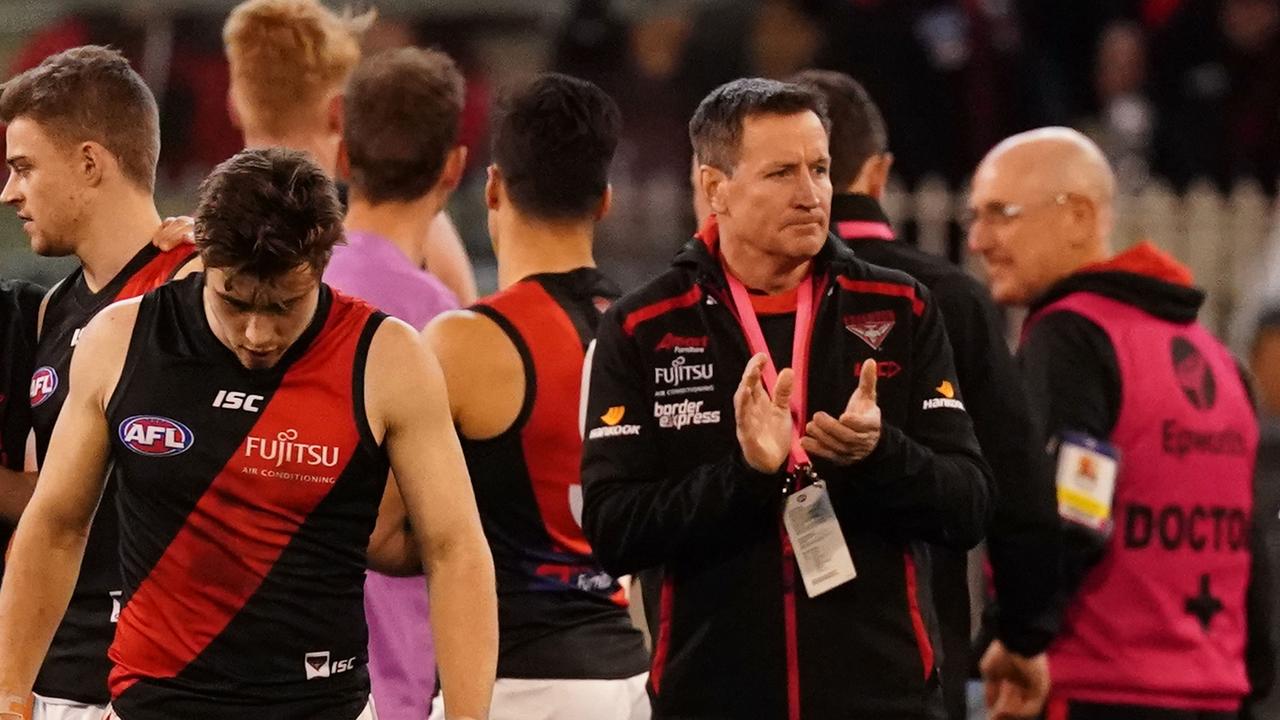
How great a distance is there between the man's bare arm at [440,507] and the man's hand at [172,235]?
2.56ft

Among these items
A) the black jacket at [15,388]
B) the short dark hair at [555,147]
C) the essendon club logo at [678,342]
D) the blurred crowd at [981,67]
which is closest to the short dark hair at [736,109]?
the essendon club logo at [678,342]

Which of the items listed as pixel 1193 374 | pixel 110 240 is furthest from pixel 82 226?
pixel 1193 374

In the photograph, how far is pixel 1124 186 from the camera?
1052 centimetres

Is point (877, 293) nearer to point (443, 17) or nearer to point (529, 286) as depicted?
point (529, 286)

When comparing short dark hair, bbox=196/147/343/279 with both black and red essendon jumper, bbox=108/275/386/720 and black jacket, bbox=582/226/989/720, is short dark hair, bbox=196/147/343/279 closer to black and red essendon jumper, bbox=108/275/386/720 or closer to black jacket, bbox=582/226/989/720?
black and red essendon jumper, bbox=108/275/386/720

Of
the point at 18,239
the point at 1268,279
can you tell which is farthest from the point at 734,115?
the point at 18,239

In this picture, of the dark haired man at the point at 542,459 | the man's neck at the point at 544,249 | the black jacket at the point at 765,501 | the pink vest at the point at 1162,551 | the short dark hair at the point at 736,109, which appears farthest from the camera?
the pink vest at the point at 1162,551

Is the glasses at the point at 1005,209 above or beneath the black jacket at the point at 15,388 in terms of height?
above

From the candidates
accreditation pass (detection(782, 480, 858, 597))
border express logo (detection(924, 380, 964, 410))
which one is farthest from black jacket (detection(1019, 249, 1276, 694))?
accreditation pass (detection(782, 480, 858, 597))

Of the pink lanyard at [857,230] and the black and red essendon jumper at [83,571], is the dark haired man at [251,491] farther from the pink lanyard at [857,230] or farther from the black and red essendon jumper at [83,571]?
the pink lanyard at [857,230]

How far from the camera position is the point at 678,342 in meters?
4.04

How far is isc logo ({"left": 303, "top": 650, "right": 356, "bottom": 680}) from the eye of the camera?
3.64 m

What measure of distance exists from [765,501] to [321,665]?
85 cm

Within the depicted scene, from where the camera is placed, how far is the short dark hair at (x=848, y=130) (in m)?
5.02
